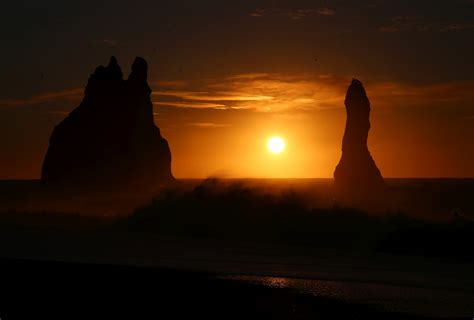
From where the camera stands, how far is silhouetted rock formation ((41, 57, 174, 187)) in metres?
107

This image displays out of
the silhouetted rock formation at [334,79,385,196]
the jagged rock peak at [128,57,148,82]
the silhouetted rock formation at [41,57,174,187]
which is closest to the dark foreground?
the silhouetted rock formation at [334,79,385,196]

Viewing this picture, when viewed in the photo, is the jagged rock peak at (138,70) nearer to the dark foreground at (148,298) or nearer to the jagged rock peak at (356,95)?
the jagged rock peak at (356,95)

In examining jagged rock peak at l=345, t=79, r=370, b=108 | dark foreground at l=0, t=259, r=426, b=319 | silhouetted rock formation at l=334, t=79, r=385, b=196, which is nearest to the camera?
dark foreground at l=0, t=259, r=426, b=319

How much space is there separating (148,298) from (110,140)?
91205mm

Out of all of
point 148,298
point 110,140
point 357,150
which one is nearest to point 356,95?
point 357,150

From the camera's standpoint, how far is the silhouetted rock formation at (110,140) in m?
107

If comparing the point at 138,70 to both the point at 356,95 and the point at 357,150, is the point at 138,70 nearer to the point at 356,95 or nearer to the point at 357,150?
the point at 356,95

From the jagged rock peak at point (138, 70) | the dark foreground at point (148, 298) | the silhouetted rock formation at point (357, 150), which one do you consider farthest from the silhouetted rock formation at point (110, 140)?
the dark foreground at point (148, 298)

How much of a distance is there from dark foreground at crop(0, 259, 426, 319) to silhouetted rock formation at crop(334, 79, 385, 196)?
72946mm

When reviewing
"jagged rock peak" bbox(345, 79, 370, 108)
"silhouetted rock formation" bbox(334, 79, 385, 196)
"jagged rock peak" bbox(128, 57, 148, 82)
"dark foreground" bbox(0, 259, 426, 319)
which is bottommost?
"dark foreground" bbox(0, 259, 426, 319)

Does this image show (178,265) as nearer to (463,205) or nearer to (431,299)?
(431,299)

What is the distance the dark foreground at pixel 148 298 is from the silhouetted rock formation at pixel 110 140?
8371cm

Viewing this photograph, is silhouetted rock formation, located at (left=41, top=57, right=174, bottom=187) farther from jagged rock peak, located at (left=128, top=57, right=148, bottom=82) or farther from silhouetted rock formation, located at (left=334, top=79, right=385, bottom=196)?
silhouetted rock formation, located at (left=334, top=79, right=385, bottom=196)

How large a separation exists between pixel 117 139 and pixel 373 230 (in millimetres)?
76235
